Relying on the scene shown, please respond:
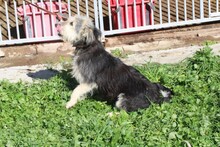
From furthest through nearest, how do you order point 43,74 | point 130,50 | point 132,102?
point 130,50 → point 43,74 → point 132,102

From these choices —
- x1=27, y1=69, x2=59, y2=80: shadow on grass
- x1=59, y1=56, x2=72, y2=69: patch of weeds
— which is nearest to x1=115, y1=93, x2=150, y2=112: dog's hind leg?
x1=27, y1=69, x2=59, y2=80: shadow on grass

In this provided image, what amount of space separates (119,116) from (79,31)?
1.17m

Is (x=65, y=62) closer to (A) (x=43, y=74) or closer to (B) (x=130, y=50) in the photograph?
(A) (x=43, y=74)

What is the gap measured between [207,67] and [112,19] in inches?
114

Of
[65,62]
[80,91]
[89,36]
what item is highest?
[89,36]

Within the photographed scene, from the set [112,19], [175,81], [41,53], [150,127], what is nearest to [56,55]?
[41,53]

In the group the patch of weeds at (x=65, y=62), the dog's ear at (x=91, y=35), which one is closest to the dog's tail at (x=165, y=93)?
the dog's ear at (x=91, y=35)

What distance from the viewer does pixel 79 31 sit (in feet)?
20.2

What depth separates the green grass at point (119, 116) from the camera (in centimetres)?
503

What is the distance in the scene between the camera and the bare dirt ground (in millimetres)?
8289

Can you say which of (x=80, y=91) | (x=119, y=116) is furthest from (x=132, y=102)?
(x=80, y=91)

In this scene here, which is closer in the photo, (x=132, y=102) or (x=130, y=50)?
(x=132, y=102)

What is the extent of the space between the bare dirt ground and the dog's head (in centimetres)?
162

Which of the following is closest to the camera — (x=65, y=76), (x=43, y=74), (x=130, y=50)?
(x=65, y=76)
